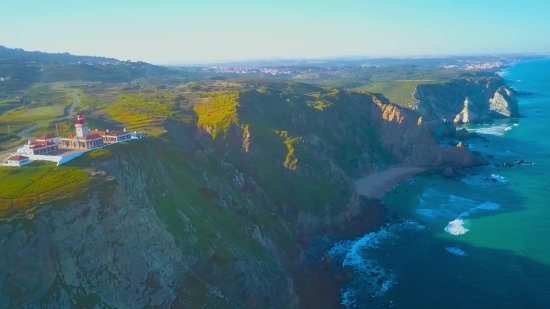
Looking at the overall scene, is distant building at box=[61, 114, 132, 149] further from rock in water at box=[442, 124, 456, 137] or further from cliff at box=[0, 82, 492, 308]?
rock in water at box=[442, 124, 456, 137]

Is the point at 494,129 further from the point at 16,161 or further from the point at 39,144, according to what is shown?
the point at 16,161

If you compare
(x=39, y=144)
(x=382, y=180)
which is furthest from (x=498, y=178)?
(x=39, y=144)

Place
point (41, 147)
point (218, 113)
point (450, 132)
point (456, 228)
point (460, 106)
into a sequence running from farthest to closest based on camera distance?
point (460, 106), point (450, 132), point (218, 113), point (456, 228), point (41, 147)

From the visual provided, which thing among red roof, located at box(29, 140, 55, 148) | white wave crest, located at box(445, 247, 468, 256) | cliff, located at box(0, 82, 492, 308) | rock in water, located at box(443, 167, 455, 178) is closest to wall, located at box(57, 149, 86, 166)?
cliff, located at box(0, 82, 492, 308)

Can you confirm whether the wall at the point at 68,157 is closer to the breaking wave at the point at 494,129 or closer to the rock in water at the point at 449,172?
the rock in water at the point at 449,172

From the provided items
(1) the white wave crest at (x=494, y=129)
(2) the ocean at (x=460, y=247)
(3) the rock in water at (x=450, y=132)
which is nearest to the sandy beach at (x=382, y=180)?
(2) the ocean at (x=460, y=247)

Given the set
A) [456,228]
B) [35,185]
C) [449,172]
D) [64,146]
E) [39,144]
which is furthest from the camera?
[449,172]
